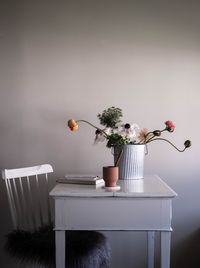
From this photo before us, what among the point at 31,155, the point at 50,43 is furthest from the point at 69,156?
the point at 50,43

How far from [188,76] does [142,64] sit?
31 centimetres

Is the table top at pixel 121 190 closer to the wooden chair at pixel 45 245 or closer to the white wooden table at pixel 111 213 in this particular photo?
the white wooden table at pixel 111 213

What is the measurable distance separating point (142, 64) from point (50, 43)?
2.02 feet

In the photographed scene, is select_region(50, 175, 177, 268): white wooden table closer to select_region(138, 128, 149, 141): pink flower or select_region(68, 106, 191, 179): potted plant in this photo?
select_region(68, 106, 191, 179): potted plant

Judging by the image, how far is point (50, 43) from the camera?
2193mm

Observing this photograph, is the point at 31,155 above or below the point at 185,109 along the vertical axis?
below

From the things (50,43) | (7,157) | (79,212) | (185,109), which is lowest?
(79,212)

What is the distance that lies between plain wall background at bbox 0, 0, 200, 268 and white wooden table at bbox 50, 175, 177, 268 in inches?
25.7

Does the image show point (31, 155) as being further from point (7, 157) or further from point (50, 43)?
point (50, 43)

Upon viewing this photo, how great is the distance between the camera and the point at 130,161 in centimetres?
186

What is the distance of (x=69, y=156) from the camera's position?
2225mm

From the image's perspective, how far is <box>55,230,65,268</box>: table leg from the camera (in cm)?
158

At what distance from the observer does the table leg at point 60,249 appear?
1.58m

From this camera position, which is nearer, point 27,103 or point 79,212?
point 79,212
